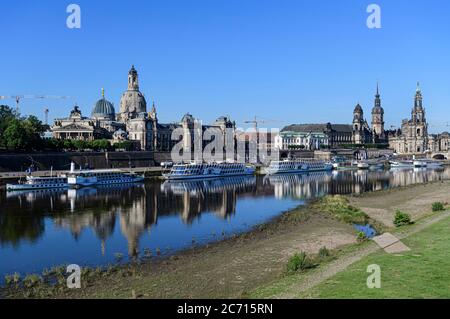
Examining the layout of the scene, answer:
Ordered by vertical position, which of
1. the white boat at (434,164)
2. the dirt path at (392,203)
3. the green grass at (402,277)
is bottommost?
the dirt path at (392,203)

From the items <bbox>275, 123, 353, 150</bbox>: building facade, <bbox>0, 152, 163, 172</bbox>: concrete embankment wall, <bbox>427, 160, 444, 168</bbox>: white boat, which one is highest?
<bbox>275, 123, 353, 150</bbox>: building facade

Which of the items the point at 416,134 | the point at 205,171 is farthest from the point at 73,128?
the point at 416,134

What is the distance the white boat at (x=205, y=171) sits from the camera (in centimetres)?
8006

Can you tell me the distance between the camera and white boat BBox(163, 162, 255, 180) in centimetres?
8006

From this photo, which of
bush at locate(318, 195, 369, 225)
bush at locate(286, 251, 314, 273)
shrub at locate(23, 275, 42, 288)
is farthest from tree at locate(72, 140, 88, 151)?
bush at locate(286, 251, 314, 273)

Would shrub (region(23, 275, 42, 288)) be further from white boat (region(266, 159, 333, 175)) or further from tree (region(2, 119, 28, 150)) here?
white boat (region(266, 159, 333, 175))

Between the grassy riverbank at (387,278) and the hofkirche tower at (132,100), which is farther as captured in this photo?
the hofkirche tower at (132,100)

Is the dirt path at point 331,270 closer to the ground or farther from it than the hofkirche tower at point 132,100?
closer to the ground

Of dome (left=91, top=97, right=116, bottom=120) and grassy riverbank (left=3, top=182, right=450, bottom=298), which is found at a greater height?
dome (left=91, top=97, right=116, bottom=120)

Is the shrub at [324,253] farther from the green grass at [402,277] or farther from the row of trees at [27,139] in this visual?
the row of trees at [27,139]

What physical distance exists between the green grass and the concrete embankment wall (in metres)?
69.5

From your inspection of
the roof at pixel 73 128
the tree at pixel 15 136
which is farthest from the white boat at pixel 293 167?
the tree at pixel 15 136

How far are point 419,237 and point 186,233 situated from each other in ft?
52.5

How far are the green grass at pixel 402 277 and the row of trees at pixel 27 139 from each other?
234 feet
